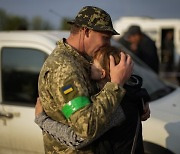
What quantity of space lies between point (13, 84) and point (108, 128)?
1.98m

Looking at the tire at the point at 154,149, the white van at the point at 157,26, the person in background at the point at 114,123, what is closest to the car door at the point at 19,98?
the tire at the point at 154,149

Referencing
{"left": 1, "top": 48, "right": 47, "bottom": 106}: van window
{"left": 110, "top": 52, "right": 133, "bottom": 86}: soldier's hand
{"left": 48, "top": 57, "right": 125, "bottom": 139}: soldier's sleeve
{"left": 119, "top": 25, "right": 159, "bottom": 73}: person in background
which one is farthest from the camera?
{"left": 119, "top": 25, "right": 159, "bottom": 73}: person in background

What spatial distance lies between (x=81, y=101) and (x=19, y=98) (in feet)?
6.40

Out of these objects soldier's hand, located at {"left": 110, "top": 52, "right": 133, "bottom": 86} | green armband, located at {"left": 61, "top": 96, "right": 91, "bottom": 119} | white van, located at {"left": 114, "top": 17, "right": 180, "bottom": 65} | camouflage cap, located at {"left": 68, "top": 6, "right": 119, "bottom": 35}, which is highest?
camouflage cap, located at {"left": 68, "top": 6, "right": 119, "bottom": 35}

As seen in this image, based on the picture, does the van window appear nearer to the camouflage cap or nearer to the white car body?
the white car body

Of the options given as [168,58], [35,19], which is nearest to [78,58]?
[168,58]

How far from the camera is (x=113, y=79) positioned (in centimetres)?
206

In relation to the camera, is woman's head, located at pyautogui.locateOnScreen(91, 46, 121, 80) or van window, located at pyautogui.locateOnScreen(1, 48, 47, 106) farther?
van window, located at pyautogui.locateOnScreen(1, 48, 47, 106)

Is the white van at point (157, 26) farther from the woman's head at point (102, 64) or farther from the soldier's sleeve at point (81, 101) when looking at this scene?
the soldier's sleeve at point (81, 101)

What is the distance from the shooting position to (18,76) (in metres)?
3.86

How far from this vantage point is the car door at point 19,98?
356cm

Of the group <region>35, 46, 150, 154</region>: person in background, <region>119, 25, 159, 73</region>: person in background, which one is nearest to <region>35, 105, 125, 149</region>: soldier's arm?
<region>35, 46, 150, 154</region>: person in background

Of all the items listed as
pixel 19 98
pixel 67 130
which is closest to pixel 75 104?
pixel 67 130

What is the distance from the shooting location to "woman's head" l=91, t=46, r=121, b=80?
6.94 ft
